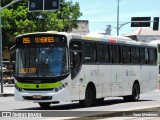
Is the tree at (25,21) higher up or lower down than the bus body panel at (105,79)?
higher up

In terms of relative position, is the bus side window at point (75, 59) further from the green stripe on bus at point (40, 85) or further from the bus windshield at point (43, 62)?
the green stripe on bus at point (40, 85)

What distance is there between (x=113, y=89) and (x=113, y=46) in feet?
6.50

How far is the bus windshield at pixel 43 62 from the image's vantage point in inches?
789

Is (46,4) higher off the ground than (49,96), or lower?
higher

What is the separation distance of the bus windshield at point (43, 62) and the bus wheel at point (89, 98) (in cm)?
213

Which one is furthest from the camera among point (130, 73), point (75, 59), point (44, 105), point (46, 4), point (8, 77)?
point (8, 77)

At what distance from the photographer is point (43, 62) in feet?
65.9

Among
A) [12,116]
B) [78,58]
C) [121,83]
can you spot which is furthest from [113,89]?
[12,116]

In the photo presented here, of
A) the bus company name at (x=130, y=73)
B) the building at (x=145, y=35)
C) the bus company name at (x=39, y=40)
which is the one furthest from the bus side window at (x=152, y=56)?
the building at (x=145, y=35)

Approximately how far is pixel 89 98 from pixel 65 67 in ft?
8.20

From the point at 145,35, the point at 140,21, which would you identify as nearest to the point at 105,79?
the point at 140,21

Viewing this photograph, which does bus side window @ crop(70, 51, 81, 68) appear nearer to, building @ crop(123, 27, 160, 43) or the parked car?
the parked car

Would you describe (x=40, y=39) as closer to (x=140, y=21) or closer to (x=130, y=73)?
(x=130, y=73)

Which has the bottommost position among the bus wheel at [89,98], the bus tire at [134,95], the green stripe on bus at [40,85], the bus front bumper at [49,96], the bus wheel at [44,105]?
the bus tire at [134,95]
